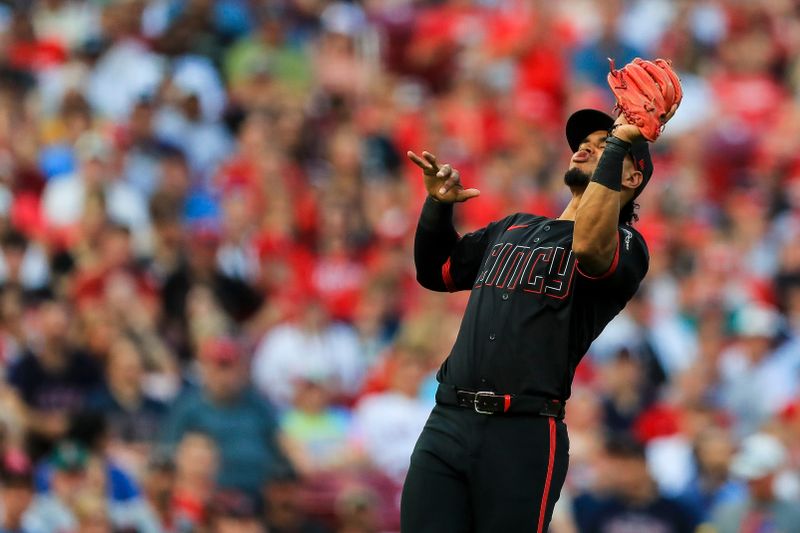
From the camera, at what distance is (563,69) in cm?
1409

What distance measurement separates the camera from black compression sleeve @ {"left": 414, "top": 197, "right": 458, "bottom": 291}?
16.9ft

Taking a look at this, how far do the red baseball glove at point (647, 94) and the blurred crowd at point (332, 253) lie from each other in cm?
425

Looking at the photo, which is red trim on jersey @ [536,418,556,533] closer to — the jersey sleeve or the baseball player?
the baseball player

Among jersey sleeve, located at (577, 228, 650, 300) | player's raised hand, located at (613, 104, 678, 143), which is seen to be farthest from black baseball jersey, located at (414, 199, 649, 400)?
player's raised hand, located at (613, 104, 678, 143)

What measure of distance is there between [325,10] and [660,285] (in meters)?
4.77

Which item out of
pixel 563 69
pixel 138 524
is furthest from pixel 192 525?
pixel 563 69

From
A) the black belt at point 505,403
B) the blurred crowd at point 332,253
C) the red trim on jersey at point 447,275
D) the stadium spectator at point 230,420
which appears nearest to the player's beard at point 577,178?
the red trim on jersey at point 447,275

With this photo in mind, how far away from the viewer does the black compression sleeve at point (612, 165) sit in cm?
464

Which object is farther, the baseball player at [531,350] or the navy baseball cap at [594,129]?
the navy baseball cap at [594,129]

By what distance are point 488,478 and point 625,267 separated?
0.77m

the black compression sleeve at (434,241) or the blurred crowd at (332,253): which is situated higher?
the blurred crowd at (332,253)

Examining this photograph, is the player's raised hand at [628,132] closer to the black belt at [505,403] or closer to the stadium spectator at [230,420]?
the black belt at [505,403]

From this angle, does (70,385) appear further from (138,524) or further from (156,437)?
(138,524)

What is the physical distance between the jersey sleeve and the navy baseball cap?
0.20 metres
